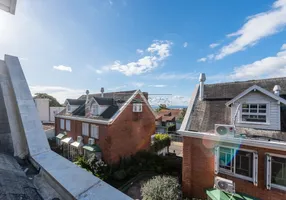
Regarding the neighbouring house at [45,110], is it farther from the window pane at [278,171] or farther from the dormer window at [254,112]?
the window pane at [278,171]

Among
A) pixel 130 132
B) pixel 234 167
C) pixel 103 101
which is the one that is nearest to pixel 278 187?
pixel 234 167

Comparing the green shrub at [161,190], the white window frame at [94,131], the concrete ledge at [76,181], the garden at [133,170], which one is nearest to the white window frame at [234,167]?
the green shrub at [161,190]

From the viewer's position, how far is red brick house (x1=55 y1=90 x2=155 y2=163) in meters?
14.7

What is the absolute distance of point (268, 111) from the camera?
8.10 meters

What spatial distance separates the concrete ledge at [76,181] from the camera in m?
1.26

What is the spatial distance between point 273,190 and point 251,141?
7.81 ft

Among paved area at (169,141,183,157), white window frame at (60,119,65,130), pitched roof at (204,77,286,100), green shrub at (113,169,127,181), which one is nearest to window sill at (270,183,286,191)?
pitched roof at (204,77,286,100)

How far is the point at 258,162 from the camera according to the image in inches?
298

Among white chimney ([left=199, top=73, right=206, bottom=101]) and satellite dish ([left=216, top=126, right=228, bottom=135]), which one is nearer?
satellite dish ([left=216, top=126, right=228, bottom=135])

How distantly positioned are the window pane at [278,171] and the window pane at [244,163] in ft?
2.84

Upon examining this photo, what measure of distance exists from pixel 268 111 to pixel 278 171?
114 inches

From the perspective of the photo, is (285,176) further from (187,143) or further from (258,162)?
(187,143)

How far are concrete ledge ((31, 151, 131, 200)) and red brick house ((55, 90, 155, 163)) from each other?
41.8 feet

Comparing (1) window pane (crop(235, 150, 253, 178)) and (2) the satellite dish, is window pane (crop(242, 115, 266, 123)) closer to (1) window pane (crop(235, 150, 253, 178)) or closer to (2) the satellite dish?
(2) the satellite dish
